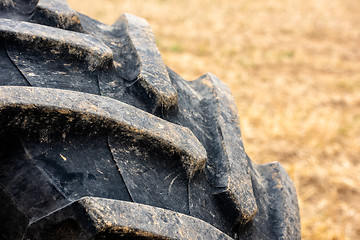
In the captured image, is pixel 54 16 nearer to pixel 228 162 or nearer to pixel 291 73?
pixel 228 162

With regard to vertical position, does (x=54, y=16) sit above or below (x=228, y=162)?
above

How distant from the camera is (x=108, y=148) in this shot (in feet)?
2.83

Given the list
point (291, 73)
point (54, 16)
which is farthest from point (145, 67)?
point (291, 73)

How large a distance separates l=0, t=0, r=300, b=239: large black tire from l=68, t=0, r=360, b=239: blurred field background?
1.52m

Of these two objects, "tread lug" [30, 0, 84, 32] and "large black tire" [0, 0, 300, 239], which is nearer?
"large black tire" [0, 0, 300, 239]

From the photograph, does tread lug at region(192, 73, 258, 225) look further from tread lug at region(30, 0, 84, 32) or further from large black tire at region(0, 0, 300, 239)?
tread lug at region(30, 0, 84, 32)

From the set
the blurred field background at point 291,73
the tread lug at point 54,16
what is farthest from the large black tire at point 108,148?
the blurred field background at point 291,73

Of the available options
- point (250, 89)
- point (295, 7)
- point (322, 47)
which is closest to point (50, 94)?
point (250, 89)

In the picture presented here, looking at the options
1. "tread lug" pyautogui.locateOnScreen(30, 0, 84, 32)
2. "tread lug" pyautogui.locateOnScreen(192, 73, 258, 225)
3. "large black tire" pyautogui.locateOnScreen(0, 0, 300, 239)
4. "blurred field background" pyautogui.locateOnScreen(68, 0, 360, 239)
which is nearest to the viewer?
"large black tire" pyautogui.locateOnScreen(0, 0, 300, 239)

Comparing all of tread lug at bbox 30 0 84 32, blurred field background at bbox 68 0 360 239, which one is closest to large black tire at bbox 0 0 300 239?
tread lug at bbox 30 0 84 32

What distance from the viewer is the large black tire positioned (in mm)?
767

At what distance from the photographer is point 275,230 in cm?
111

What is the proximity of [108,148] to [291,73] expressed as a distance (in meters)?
4.41

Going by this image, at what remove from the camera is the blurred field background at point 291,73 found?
9.34 ft
